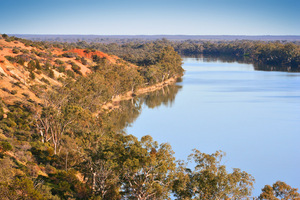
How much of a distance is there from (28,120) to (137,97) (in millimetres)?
34978

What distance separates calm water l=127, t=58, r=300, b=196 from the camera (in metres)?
32.8

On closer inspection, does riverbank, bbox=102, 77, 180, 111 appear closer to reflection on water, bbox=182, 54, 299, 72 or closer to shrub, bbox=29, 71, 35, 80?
shrub, bbox=29, 71, 35, 80

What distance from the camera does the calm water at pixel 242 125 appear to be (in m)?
32.8

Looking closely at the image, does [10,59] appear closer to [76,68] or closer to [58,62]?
[58,62]

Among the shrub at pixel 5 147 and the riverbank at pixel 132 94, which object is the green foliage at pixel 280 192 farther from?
the riverbank at pixel 132 94

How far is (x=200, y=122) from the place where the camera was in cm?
4866

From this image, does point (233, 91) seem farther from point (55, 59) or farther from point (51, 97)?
point (51, 97)

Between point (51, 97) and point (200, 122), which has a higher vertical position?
point (51, 97)

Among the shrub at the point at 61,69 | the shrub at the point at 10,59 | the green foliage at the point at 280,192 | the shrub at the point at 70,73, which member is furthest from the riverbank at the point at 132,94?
the green foliage at the point at 280,192

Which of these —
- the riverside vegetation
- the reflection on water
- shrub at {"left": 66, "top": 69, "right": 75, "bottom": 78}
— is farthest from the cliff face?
the reflection on water

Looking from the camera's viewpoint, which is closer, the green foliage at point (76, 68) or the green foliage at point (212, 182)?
the green foliage at point (212, 182)

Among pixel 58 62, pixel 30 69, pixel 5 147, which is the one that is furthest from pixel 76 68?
pixel 5 147

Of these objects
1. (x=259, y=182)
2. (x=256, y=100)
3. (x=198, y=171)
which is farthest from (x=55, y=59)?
(x=198, y=171)

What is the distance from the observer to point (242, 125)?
4684 cm
